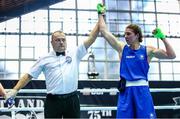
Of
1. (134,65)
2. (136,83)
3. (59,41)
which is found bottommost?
(136,83)

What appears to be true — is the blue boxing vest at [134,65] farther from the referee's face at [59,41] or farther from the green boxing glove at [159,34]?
the referee's face at [59,41]

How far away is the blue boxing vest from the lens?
2.94 m

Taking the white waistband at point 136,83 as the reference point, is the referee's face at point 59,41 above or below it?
above

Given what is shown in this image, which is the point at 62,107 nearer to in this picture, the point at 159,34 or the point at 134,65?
the point at 134,65

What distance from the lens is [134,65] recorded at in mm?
2947

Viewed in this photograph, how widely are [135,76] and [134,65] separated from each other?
98 mm

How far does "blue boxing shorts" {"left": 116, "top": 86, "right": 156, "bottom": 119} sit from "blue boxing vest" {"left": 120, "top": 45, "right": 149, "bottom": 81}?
10 centimetres

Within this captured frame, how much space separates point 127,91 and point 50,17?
14.0 meters

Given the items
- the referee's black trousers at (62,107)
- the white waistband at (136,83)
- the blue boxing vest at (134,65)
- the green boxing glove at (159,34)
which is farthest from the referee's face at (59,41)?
the green boxing glove at (159,34)

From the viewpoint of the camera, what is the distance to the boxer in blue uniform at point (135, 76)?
2850 mm

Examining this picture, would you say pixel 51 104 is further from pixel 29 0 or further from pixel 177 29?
pixel 177 29

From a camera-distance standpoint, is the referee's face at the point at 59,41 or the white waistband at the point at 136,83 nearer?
the white waistband at the point at 136,83

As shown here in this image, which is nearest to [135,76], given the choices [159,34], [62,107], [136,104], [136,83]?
[136,83]

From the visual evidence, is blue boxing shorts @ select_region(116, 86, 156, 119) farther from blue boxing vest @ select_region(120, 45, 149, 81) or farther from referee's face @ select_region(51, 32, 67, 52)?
referee's face @ select_region(51, 32, 67, 52)
